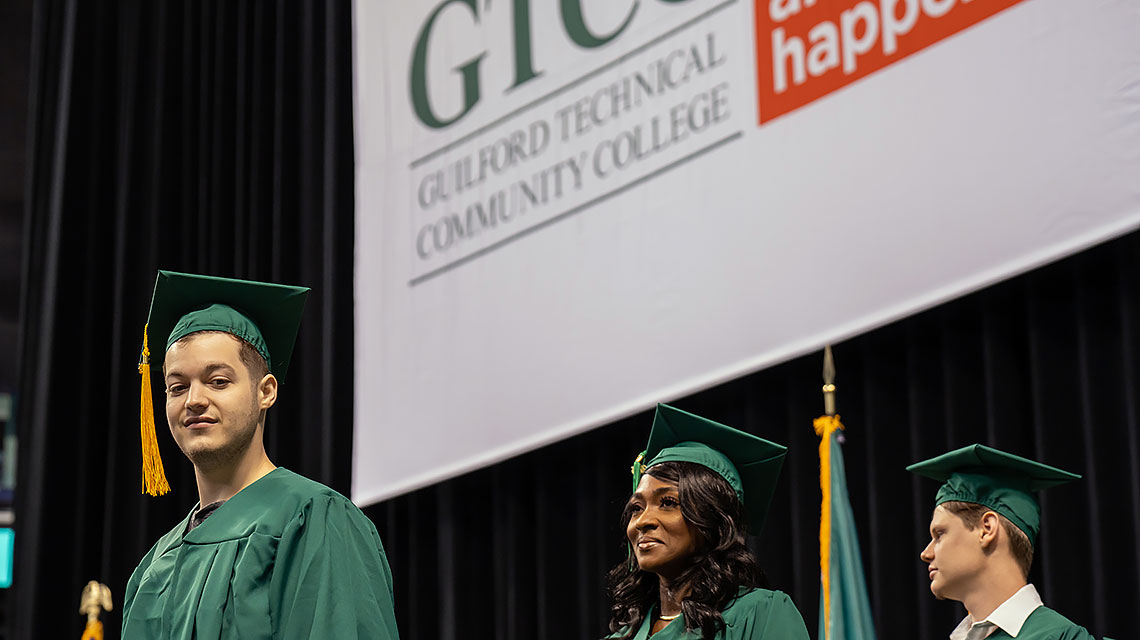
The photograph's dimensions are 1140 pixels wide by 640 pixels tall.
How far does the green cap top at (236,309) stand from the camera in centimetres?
253

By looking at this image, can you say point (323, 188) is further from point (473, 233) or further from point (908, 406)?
point (908, 406)

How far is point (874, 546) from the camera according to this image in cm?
438

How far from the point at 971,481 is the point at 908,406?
3.93 ft

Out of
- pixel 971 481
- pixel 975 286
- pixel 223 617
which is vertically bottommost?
pixel 223 617

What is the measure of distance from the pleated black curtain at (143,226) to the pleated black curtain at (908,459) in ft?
3.18

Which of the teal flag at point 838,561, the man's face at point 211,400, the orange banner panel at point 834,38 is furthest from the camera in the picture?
the orange banner panel at point 834,38

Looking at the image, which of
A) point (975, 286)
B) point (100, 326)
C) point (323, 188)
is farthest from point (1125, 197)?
point (100, 326)

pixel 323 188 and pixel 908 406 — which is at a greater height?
pixel 323 188

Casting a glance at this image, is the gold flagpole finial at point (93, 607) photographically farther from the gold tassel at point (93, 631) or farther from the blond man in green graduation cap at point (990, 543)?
the blond man in green graduation cap at point (990, 543)

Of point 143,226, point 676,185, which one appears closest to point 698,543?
point 676,185

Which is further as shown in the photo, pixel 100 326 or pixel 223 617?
pixel 100 326

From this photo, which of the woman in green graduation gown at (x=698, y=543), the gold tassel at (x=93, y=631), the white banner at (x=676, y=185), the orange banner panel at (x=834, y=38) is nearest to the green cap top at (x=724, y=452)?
the woman in green graduation gown at (x=698, y=543)

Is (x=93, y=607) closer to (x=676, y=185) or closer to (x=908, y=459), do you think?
(x=676, y=185)

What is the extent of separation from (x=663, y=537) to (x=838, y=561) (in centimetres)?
111
